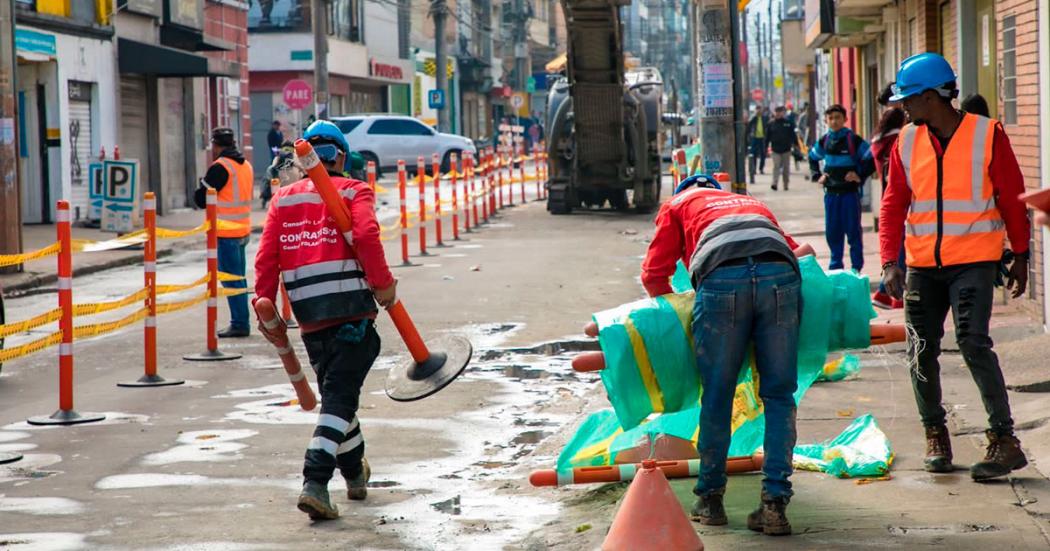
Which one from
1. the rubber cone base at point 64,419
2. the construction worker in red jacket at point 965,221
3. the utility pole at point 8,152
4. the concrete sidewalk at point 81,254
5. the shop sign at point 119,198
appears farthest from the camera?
the shop sign at point 119,198

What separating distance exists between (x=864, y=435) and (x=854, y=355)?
3.48m

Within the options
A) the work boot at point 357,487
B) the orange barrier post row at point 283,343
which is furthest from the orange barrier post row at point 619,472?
the orange barrier post row at point 283,343

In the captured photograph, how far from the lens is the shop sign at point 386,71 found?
63.5 m

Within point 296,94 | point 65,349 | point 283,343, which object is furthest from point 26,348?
point 296,94

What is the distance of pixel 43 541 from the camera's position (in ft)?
21.2

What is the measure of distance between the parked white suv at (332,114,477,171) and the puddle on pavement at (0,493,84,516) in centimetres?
4024

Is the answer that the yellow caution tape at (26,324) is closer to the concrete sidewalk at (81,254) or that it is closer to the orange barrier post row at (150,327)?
the orange barrier post row at (150,327)

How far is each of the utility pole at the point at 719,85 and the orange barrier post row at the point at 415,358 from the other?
5889 mm

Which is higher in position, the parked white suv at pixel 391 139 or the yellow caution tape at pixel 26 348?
the parked white suv at pixel 391 139

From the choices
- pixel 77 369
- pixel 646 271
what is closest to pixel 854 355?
pixel 646 271

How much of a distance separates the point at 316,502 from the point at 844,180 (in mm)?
9311

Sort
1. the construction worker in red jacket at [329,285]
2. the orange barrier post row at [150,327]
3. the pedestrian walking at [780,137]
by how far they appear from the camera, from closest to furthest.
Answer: the construction worker in red jacket at [329,285], the orange barrier post row at [150,327], the pedestrian walking at [780,137]

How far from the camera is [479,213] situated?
30.8 m

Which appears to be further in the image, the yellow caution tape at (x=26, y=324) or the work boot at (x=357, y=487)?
the yellow caution tape at (x=26, y=324)
